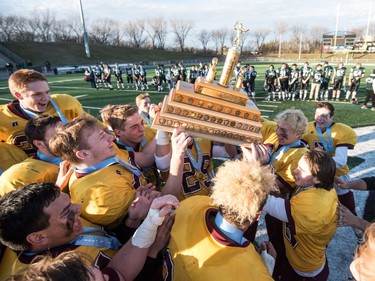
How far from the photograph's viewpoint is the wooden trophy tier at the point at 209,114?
2146mm

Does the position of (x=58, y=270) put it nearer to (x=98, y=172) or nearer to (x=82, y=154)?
(x=98, y=172)

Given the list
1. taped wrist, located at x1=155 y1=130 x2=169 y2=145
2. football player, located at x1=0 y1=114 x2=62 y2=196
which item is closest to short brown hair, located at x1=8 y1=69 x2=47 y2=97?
football player, located at x1=0 y1=114 x2=62 y2=196

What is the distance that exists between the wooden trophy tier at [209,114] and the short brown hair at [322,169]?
0.59 m

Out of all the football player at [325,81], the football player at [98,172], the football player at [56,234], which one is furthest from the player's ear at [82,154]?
the football player at [325,81]

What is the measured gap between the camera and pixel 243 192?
150 centimetres

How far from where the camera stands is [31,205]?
1.54 meters

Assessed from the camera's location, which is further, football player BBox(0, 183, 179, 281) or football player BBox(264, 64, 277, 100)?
football player BBox(264, 64, 277, 100)

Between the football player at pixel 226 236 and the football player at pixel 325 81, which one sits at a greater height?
the football player at pixel 226 236

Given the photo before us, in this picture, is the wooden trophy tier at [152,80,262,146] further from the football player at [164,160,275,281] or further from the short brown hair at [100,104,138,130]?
the short brown hair at [100,104,138,130]

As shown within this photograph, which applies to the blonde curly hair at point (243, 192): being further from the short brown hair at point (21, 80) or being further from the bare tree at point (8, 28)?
the bare tree at point (8, 28)

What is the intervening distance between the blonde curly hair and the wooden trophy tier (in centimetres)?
67

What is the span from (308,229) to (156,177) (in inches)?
69.5

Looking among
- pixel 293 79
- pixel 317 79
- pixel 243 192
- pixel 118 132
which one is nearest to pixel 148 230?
pixel 243 192

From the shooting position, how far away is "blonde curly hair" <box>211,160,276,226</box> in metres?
1.48
